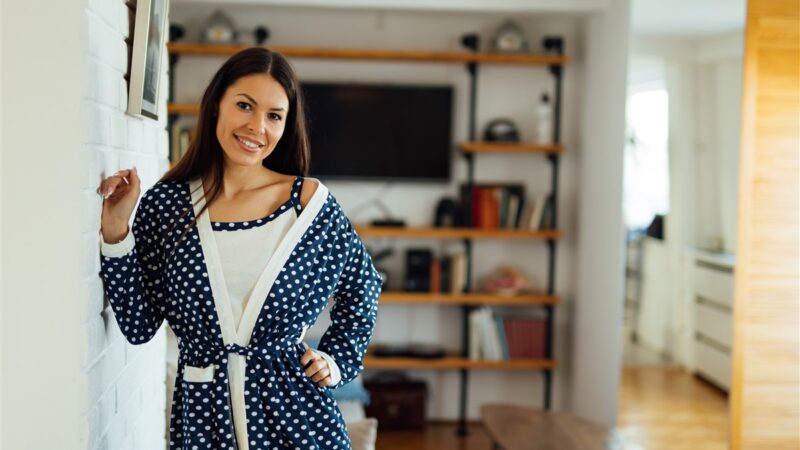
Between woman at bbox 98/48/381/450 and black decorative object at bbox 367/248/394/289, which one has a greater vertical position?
woman at bbox 98/48/381/450

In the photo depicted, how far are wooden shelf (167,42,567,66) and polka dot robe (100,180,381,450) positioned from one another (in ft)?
10.2

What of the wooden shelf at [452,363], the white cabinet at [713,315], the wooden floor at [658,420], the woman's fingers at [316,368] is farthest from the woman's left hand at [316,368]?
the white cabinet at [713,315]

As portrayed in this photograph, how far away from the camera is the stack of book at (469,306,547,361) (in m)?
4.70

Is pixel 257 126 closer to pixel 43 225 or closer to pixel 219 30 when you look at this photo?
pixel 43 225

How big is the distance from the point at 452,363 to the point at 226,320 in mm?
3341

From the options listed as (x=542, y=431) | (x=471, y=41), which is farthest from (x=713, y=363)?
(x=471, y=41)

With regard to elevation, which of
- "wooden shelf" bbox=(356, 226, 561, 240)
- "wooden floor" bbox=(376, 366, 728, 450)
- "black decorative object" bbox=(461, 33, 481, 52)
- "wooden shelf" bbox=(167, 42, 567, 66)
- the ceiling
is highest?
the ceiling

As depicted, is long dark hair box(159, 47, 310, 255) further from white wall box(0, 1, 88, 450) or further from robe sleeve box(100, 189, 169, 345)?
white wall box(0, 1, 88, 450)

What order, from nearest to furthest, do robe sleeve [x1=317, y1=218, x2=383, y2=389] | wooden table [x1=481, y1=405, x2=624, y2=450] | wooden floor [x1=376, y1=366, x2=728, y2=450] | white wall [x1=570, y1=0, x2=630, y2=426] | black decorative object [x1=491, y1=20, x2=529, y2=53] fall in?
robe sleeve [x1=317, y1=218, x2=383, y2=389]
wooden table [x1=481, y1=405, x2=624, y2=450]
white wall [x1=570, y1=0, x2=630, y2=426]
wooden floor [x1=376, y1=366, x2=728, y2=450]
black decorative object [x1=491, y1=20, x2=529, y2=53]

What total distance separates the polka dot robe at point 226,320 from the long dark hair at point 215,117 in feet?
0.08

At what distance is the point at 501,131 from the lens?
15.5ft

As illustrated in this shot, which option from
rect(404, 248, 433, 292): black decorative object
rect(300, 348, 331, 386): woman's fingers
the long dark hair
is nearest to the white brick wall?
the long dark hair

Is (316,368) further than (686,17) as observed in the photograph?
No

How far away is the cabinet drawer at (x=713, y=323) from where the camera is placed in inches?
195
